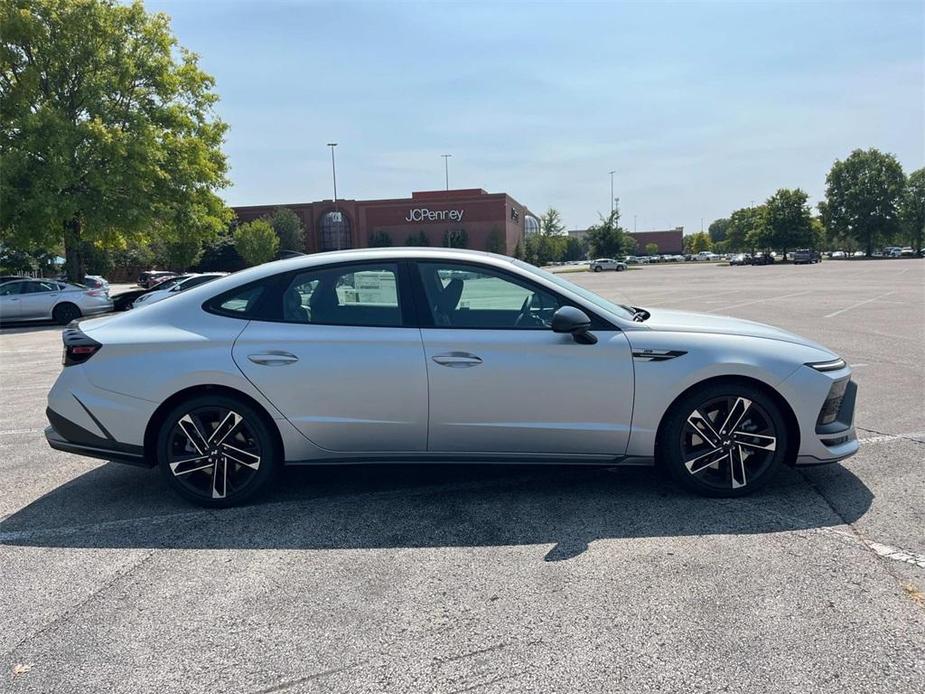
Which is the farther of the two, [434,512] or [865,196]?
[865,196]

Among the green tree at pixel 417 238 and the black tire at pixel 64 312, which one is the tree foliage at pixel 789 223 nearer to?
the green tree at pixel 417 238

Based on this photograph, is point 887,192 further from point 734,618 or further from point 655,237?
point 734,618

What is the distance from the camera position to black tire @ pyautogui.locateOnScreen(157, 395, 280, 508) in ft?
13.6

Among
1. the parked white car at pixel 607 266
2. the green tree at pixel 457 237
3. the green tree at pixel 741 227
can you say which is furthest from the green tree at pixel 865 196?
the green tree at pixel 457 237

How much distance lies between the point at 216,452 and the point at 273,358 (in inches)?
28.1

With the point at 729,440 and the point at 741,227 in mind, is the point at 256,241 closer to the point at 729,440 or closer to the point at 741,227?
the point at 729,440

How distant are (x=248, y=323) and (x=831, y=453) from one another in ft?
12.4

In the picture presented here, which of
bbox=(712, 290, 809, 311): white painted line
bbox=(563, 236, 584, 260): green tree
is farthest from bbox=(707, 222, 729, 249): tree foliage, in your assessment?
bbox=(712, 290, 809, 311): white painted line

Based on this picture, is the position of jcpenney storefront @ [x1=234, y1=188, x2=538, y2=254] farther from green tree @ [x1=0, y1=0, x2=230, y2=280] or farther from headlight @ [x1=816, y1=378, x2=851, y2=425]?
headlight @ [x1=816, y1=378, x2=851, y2=425]

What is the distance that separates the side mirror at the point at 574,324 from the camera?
396 cm

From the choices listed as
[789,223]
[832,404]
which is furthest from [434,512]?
[789,223]

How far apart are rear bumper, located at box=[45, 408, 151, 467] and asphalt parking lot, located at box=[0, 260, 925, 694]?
37 centimetres

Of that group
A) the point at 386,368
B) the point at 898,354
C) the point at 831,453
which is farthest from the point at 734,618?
the point at 898,354

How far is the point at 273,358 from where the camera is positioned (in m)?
4.11
